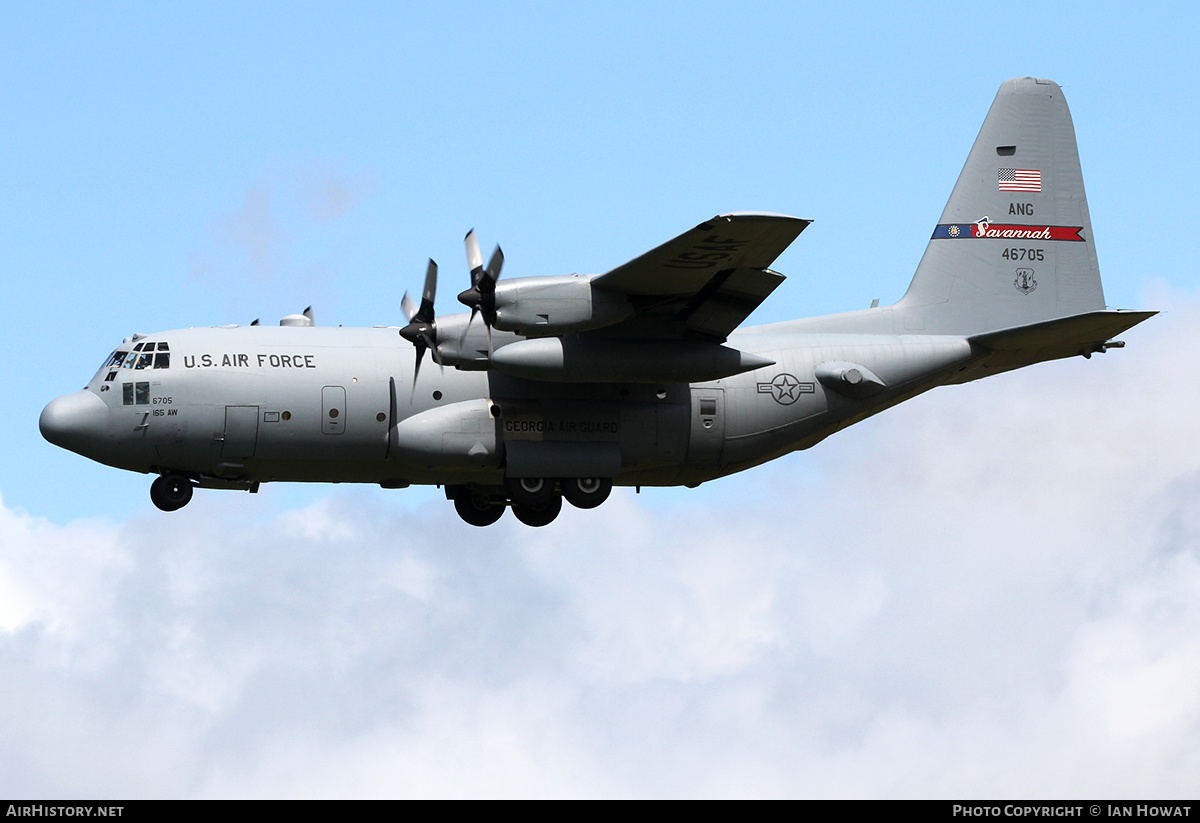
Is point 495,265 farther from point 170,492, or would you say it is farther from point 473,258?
point 170,492

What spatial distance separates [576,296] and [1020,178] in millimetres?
9963

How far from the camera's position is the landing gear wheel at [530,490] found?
1005 inches

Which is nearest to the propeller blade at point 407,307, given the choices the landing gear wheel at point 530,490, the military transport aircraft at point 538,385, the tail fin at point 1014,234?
the military transport aircraft at point 538,385

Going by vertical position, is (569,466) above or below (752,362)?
below

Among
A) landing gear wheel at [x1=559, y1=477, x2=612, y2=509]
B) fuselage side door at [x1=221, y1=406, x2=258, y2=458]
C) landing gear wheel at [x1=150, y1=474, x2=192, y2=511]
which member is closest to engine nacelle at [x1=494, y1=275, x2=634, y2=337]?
landing gear wheel at [x1=559, y1=477, x2=612, y2=509]

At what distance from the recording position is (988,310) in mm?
28469

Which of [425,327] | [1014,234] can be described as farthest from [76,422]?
[1014,234]

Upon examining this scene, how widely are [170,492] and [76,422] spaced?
177 cm

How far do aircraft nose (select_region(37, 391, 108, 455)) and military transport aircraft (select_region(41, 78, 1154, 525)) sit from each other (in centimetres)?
3

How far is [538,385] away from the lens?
25578 mm

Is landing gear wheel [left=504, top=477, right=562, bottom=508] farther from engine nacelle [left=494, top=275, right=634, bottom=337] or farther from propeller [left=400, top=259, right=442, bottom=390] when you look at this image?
engine nacelle [left=494, top=275, right=634, bottom=337]
